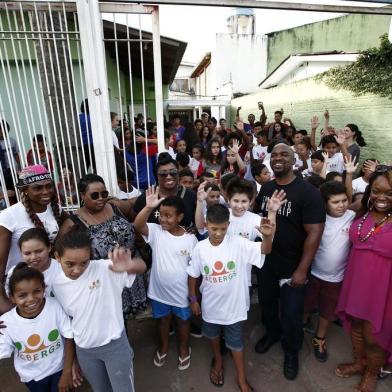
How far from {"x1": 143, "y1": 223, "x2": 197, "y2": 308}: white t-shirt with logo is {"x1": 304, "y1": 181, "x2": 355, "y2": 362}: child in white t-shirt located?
113cm

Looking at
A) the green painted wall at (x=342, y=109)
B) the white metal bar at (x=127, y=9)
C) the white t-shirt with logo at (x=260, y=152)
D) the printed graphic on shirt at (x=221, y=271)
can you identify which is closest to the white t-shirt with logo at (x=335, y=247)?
the printed graphic on shirt at (x=221, y=271)

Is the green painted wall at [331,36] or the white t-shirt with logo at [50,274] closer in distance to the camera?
the white t-shirt with logo at [50,274]

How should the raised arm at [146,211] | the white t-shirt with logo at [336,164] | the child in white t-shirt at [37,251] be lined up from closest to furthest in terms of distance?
1. the child in white t-shirt at [37,251]
2. the raised arm at [146,211]
3. the white t-shirt with logo at [336,164]

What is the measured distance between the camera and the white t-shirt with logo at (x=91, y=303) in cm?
181

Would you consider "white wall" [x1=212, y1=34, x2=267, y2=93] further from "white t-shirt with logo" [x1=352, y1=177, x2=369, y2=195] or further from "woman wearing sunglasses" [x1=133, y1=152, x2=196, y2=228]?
"woman wearing sunglasses" [x1=133, y1=152, x2=196, y2=228]

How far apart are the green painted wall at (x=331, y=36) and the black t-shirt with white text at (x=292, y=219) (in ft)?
47.4

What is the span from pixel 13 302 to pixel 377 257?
2.44m

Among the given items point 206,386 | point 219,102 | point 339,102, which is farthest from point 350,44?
point 206,386

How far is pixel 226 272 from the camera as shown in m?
2.21

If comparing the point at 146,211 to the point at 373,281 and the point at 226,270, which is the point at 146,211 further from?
the point at 373,281

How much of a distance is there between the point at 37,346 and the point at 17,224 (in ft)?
2.72

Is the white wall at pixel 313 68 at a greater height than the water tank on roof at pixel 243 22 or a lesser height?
lesser

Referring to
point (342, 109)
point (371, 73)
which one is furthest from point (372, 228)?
point (342, 109)

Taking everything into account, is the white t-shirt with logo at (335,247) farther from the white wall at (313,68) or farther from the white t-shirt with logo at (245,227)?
the white wall at (313,68)
